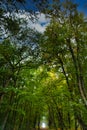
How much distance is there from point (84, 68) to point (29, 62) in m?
5.51

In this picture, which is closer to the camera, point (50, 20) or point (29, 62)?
point (50, 20)

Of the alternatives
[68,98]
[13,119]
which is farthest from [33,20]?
[13,119]

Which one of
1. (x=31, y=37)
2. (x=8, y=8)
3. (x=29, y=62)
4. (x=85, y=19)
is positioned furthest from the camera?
(x=29, y=62)

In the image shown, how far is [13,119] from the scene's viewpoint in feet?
113

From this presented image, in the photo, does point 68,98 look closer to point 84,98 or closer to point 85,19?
point 84,98

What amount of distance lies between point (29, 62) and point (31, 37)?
2572mm

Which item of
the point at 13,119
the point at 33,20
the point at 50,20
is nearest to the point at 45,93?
the point at 50,20

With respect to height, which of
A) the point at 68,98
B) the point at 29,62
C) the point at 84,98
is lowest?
the point at 84,98

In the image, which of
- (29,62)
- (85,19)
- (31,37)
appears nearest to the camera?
(85,19)

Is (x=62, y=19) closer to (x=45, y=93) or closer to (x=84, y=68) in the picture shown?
(x=84, y=68)

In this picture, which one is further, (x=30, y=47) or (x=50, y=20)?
(x=30, y=47)

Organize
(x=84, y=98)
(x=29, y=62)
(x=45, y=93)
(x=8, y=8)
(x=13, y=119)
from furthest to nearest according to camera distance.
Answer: (x=13, y=119) < (x=45, y=93) < (x=29, y=62) < (x=84, y=98) < (x=8, y=8)

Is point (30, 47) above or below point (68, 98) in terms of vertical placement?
above

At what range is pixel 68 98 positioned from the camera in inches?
871
